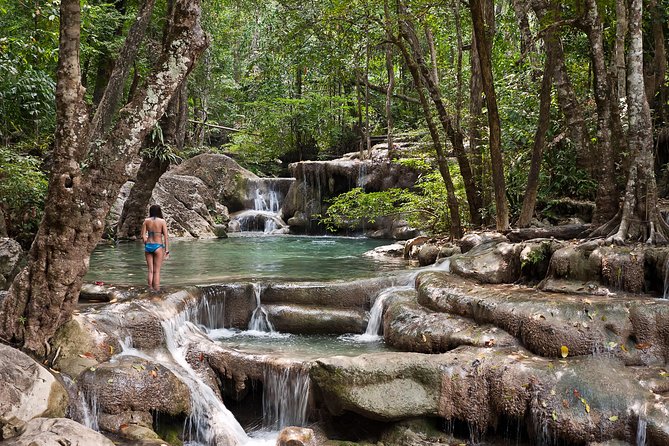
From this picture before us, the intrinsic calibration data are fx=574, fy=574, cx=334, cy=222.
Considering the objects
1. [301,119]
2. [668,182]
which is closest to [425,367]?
[668,182]

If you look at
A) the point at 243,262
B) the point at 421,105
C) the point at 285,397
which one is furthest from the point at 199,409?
the point at 421,105

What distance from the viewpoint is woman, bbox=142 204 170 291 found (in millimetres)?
9023

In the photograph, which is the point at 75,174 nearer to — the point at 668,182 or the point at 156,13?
the point at 668,182

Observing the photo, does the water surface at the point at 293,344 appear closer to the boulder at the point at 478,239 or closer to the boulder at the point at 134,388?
the boulder at the point at 134,388

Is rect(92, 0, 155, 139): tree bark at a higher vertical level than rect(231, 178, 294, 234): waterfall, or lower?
higher

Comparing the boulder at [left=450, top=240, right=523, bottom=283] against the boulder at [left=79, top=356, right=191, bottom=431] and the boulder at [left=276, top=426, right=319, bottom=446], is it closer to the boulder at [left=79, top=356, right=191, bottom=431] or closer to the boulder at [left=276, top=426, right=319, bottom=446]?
the boulder at [left=276, top=426, right=319, bottom=446]

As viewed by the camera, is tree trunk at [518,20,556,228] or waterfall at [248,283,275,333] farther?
tree trunk at [518,20,556,228]

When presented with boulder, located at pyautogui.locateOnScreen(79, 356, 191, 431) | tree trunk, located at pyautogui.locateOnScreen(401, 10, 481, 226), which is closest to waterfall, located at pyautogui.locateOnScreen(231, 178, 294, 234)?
tree trunk, located at pyautogui.locateOnScreen(401, 10, 481, 226)

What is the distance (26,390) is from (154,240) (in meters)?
3.75

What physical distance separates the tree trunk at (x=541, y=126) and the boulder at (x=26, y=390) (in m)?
8.96

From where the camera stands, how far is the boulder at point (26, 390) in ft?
17.7

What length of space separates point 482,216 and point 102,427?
10294 mm

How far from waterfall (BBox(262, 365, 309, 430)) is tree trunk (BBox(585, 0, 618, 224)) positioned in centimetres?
611

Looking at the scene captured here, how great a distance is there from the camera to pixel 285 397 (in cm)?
748
